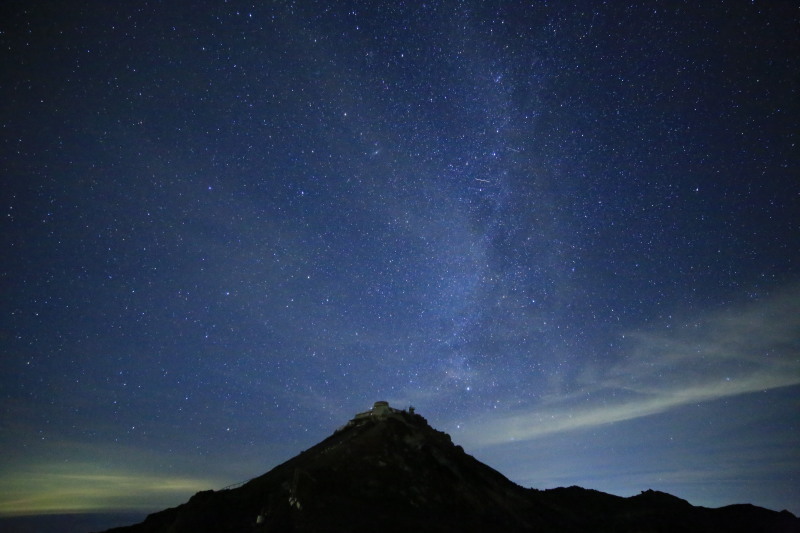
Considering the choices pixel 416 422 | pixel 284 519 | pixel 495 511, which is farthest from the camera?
pixel 416 422

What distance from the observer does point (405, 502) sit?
4109 cm

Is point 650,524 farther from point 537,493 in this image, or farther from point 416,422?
point 416,422

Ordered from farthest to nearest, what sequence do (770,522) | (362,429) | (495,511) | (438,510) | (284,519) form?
(362,429) < (770,522) < (495,511) < (438,510) < (284,519)

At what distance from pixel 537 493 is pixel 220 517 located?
1642 inches

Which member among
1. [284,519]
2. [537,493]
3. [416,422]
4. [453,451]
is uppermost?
[416,422]

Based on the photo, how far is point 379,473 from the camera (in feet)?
145

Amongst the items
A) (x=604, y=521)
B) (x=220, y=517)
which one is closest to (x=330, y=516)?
(x=220, y=517)

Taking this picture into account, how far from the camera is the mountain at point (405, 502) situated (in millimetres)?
37938

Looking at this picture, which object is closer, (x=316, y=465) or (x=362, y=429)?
(x=316, y=465)

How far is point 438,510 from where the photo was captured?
41812 mm

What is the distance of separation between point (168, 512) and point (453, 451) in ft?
129

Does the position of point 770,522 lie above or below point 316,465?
below

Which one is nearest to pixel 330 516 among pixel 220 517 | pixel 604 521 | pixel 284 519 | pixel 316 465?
pixel 284 519

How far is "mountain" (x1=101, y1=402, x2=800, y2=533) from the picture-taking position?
37938mm
